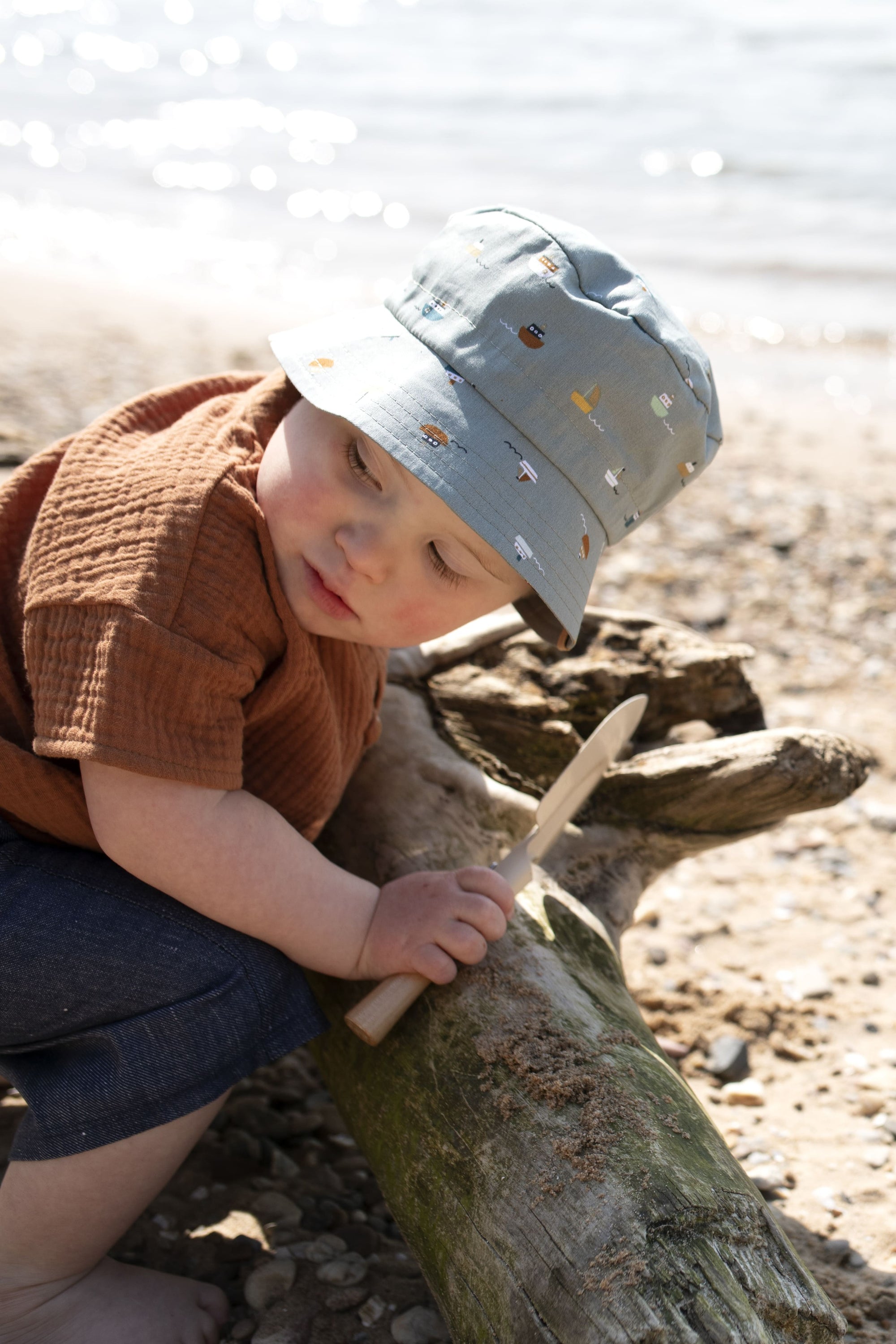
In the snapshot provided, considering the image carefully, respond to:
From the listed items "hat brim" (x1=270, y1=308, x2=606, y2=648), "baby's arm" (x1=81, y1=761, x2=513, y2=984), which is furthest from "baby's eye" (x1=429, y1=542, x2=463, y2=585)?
"baby's arm" (x1=81, y1=761, x2=513, y2=984)

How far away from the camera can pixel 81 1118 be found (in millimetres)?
1822

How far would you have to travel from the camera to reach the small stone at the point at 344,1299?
1.99m

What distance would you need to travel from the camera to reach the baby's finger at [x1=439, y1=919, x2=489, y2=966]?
198 centimetres

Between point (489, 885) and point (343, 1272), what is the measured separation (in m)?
0.76

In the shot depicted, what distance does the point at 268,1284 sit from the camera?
2014 mm

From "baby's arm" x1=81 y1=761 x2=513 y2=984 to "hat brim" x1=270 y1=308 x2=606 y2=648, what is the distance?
1.83 ft

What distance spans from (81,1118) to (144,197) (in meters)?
11.2

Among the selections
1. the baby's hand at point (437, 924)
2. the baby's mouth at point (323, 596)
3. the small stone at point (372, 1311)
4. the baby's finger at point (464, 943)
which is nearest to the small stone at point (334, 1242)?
the small stone at point (372, 1311)

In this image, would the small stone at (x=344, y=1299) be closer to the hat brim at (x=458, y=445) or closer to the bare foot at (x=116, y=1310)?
the bare foot at (x=116, y=1310)

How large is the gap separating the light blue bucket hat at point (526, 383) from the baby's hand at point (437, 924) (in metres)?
0.52

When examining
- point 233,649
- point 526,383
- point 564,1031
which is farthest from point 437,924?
point 526,383

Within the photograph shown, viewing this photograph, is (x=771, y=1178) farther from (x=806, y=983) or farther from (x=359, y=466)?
(x=359, y=466)

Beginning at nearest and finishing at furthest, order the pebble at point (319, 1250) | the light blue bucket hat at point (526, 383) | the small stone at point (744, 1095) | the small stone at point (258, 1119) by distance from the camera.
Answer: the light blue bucket hat at point (526, 383) < the pebble at point (319, 1250) < the small stone at point (258, 1119) < the small stone at point (744, 1095)

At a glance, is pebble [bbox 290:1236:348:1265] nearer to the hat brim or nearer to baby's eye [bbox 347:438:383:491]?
the hat brim
